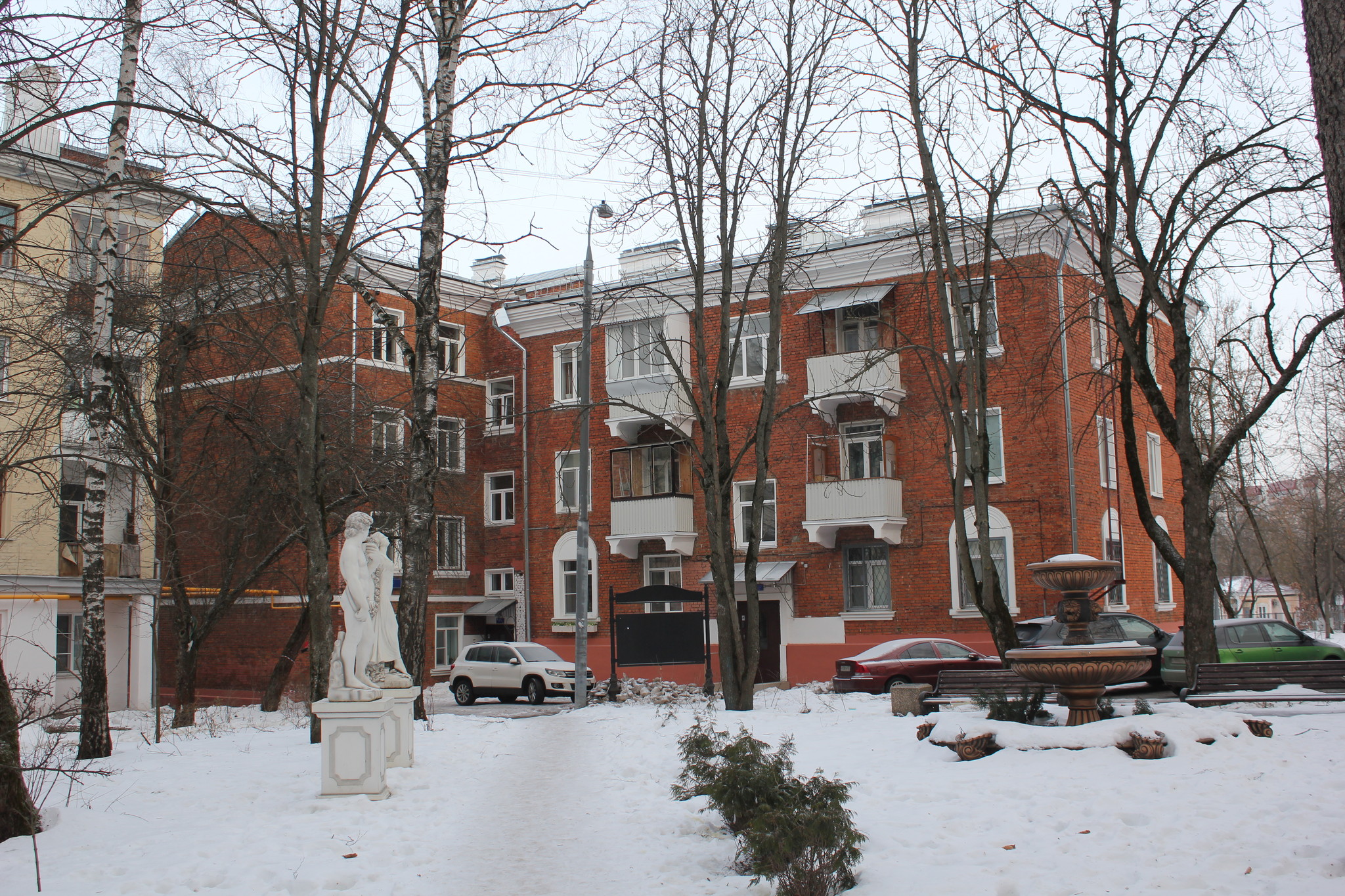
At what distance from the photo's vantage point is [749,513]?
1167 inches

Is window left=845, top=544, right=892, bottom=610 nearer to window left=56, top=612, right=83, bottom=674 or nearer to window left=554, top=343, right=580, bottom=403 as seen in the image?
window left=554, top=343, right=580, bottom=403

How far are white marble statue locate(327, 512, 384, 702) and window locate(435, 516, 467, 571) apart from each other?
21.3 meters

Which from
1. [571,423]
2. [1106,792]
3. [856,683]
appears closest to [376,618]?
[1106,792]

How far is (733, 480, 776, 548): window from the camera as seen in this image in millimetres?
29281

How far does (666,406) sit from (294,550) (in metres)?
10.9

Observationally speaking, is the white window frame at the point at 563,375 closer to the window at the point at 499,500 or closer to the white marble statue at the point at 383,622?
the window at the point at 499,500

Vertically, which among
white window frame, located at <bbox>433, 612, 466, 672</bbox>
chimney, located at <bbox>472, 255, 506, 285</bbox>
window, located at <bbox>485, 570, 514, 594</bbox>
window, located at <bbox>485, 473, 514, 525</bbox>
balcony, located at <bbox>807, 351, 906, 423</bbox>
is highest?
chimney, located at <bbox>472, 255, 506, 285</bbox>

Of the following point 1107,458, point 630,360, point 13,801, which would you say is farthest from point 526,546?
point 13,801

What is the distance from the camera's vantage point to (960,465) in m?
16.8

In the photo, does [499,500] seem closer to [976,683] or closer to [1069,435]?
[1069,435]

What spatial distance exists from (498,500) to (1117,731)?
26625 mm

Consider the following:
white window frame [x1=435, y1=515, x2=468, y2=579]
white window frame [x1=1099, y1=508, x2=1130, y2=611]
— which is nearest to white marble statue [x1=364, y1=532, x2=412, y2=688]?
white window frame [x1=1099, y1=508, x2=1130, y2=611]

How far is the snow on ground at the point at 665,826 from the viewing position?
6684 millimetres

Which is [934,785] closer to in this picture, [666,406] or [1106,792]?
[1106,792]
